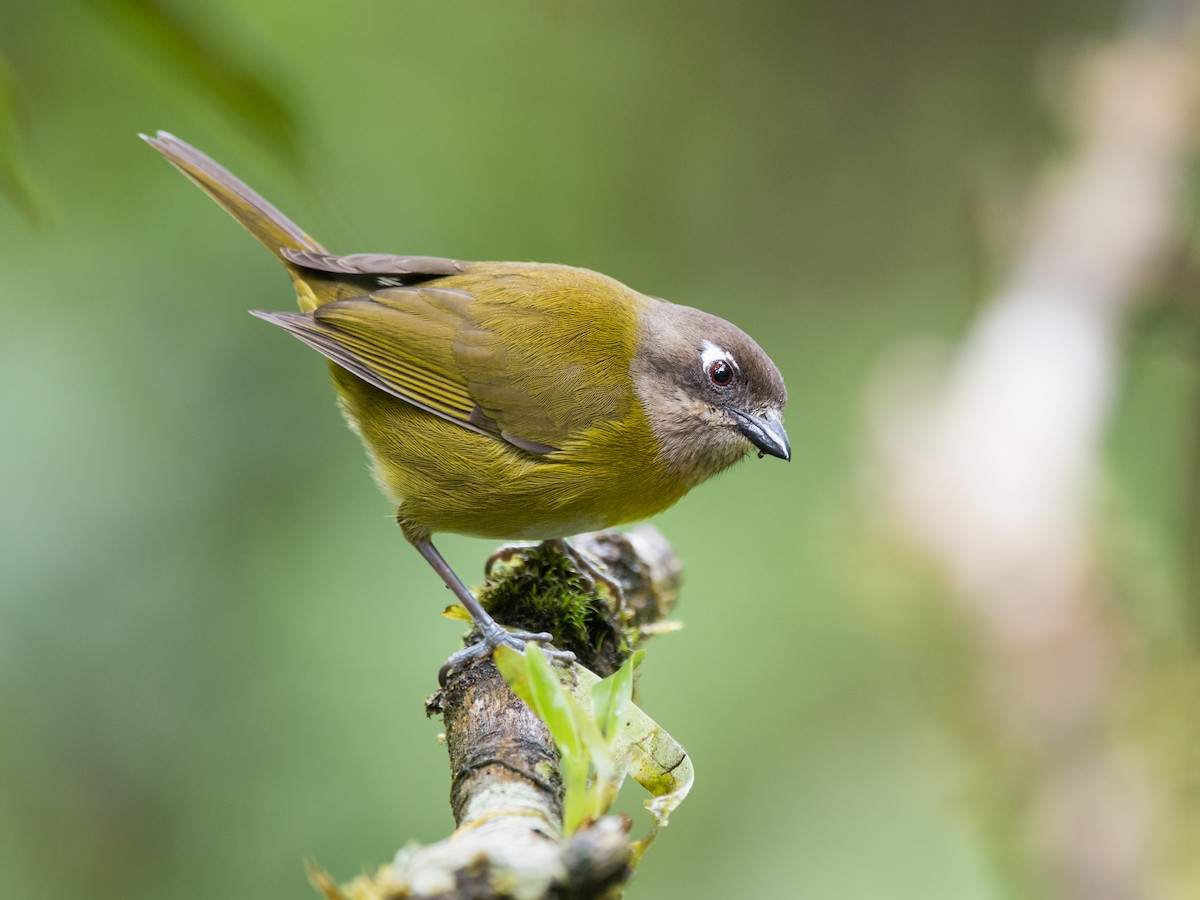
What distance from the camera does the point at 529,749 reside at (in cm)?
196

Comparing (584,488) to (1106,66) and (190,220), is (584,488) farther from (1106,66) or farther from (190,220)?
(1106,66)

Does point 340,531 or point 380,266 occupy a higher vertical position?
point 380,266

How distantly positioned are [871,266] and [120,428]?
5.65 meters

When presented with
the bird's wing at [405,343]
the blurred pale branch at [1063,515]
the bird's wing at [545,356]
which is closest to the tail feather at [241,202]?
the bird's wing at [405,343]

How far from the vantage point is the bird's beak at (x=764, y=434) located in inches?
138

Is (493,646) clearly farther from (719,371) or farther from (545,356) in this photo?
(719,371)

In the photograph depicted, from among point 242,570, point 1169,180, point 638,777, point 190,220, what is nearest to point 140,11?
point 638,777

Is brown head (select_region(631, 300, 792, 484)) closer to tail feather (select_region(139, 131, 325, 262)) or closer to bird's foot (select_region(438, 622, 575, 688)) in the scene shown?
bird's foot (select_region(438, 622, 575, 688))

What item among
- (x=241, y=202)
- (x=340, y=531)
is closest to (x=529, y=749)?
(x=241, y=202)

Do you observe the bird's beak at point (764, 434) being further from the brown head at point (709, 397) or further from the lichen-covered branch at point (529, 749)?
the lichen-covered branch at point (529, 749)

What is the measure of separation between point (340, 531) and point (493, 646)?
2.49 metres

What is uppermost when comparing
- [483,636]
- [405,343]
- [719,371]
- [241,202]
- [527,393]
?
[241,202]

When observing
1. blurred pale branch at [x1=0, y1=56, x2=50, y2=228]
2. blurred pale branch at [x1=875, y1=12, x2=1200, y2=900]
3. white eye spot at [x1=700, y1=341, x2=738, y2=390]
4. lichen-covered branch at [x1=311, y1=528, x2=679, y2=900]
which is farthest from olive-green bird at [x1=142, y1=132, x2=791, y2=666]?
blurred pale branch at [x1=0, y1=56, x2=50, y2=228]

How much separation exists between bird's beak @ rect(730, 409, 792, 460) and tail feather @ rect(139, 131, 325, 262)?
1584mm
